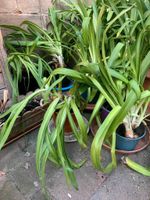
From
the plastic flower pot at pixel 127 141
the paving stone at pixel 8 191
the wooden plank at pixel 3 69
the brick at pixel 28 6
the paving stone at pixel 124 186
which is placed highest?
the brick at pixel 28 6

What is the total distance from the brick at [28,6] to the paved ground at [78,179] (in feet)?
2.85

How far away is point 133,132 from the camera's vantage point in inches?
40.3

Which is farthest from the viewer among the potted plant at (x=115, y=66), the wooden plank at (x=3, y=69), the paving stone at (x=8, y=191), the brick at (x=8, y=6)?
the brick at (x=8, y=6)

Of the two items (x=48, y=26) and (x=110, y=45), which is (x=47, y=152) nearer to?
(x=110, y=45)

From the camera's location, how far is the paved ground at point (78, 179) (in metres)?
0.91

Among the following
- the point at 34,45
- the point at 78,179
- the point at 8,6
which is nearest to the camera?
the point at 78,179

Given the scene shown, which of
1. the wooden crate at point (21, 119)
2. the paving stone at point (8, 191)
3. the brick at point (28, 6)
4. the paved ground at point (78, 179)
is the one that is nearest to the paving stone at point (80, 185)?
the paved ground at point (78, 179)

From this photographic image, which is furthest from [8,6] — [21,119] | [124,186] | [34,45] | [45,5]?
[124,186]

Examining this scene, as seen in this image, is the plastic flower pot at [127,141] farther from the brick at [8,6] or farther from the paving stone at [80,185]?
the brick at [8,6]

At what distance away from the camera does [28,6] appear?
4.11 ft

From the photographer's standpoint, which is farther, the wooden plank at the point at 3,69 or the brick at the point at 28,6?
the brick at the point at 28,6

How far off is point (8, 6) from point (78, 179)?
106 cm

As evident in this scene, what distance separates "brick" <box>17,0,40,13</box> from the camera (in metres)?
1.23

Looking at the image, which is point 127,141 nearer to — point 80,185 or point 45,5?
point 80,185
